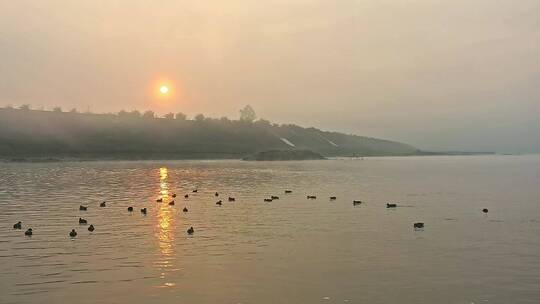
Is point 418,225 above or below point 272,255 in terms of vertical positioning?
above

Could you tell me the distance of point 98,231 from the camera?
3516cm

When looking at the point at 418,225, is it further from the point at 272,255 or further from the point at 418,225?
the point at 272,255

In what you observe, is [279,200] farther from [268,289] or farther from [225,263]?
[268,289]

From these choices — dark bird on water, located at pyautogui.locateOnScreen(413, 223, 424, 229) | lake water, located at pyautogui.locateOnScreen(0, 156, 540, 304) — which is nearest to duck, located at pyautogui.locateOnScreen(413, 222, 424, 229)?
dark bird on water, located at pyautogui.locateOnScreen(413, 223, 424, 229)

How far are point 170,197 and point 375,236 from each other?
107 feet

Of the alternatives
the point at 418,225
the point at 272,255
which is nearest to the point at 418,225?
the point at 418,225

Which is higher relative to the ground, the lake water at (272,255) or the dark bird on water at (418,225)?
the dark bird on water at (418,225)

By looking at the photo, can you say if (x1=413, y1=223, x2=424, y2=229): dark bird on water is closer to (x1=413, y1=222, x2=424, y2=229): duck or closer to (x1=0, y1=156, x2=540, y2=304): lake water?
(x1=413, y1=222, x2=424, y2=229): duck

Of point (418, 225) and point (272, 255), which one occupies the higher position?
point (418, 225)

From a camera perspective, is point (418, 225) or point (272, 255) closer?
point (272, 255)

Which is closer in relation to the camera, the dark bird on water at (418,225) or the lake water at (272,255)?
the lake water at (272,255)

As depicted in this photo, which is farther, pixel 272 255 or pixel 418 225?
→ pixel 418 225

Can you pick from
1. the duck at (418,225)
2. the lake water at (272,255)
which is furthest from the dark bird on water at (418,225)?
the lake water at (272,255)

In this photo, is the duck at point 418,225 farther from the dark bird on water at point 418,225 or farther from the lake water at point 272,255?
the lake water at point 272,255
